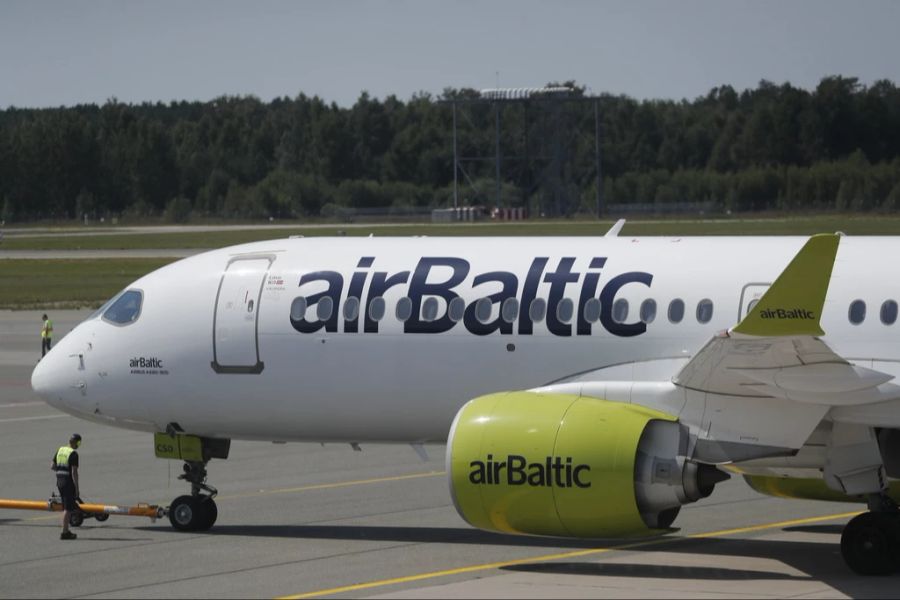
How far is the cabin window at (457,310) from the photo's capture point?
19047 millimetres

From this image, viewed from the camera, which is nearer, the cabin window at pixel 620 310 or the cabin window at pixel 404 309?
the cabin window at pixel 620 310

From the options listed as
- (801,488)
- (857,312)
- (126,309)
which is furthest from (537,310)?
(126,309)

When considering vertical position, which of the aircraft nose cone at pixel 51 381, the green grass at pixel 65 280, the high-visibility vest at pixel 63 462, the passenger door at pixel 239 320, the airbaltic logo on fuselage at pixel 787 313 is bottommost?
the green grass at pixel 65 280

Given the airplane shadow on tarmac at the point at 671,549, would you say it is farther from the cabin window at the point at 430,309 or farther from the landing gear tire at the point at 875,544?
the cabin window at the point at 430,309

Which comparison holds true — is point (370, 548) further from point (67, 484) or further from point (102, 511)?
point (67, 484)

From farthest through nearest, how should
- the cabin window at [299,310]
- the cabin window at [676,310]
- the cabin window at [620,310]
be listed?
the cabin window at [299,310] < the cabin window at [620,310] < the cabin window at [676,310]

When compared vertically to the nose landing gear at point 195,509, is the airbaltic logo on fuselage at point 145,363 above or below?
above

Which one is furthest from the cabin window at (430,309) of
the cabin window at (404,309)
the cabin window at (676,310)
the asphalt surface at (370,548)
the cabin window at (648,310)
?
the cabin window at (676,310)

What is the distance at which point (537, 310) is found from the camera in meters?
18.7

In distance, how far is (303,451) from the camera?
2866cm

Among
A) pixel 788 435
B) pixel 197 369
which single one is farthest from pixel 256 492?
pixel 788 435

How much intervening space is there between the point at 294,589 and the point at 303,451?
474 inches

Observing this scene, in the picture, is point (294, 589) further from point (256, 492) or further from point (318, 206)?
point (318, 206)

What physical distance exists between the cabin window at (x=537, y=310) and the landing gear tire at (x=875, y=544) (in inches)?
167
